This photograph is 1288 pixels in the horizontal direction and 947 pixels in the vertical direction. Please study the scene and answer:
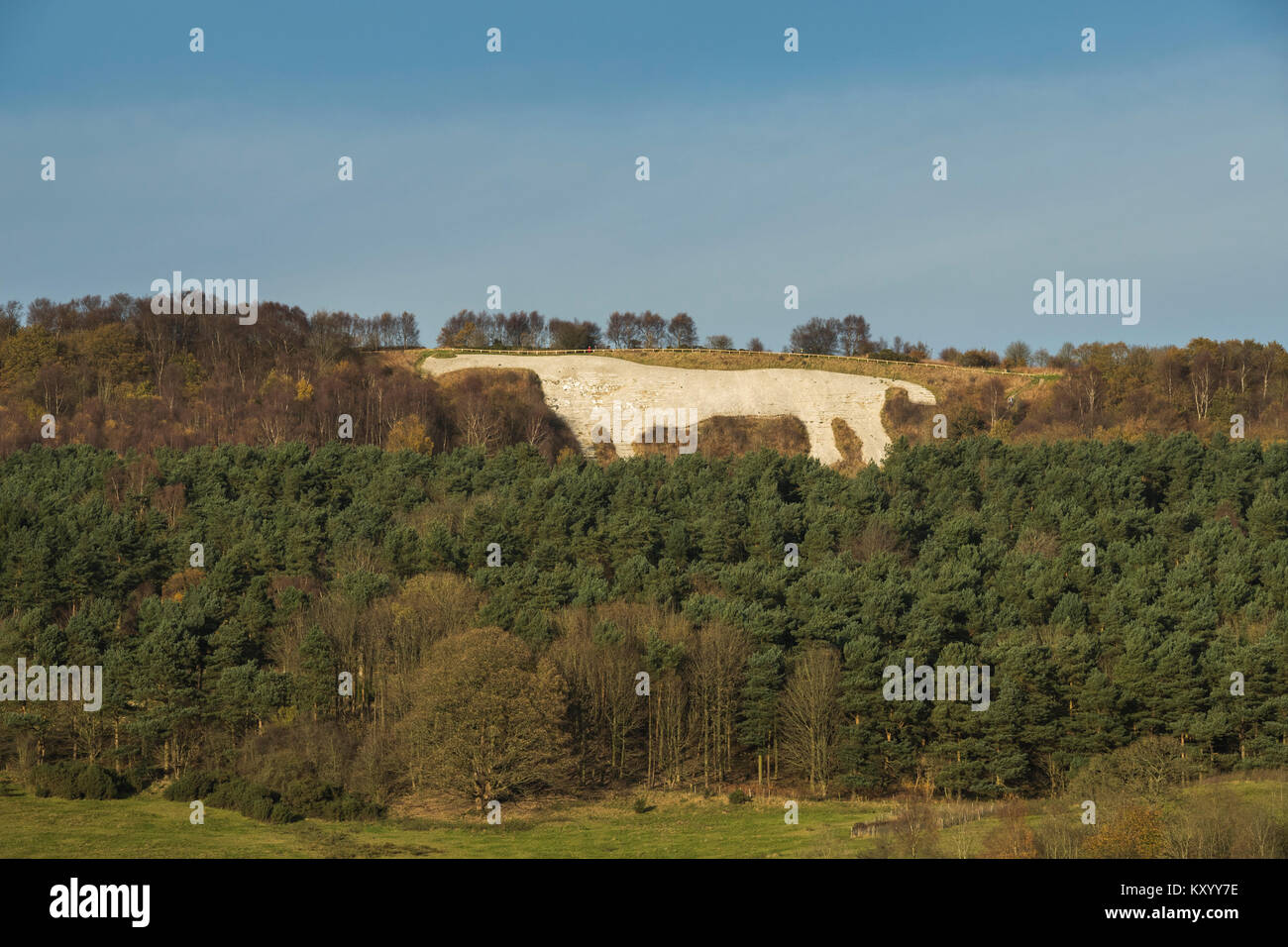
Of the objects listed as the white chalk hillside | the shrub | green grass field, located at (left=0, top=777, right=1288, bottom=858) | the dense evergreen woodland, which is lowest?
green grass field, located at (left=0, top=777, right=1288, bottom=858)

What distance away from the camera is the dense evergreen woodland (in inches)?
2473

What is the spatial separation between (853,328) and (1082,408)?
36044 mm

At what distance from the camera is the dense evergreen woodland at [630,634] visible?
62.8m

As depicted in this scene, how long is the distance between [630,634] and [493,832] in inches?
647

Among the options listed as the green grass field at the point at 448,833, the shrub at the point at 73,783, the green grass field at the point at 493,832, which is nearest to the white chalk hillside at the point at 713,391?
the green grass field at the point at 493,832

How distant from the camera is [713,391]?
466 feet

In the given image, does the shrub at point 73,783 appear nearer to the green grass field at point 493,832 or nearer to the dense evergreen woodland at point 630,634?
the green grass field at point 493,832

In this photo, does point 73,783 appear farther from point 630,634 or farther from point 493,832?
point 630,634

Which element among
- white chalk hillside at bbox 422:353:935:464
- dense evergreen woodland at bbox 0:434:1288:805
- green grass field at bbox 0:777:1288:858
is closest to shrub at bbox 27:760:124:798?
green grass field at bbox 0:777:1288:858

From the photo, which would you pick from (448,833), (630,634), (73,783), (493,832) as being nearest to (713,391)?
(630,634)

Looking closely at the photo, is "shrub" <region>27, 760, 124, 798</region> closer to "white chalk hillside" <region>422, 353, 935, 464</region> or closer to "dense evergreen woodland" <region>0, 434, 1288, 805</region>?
"dense evergreen woodland" <region>0, 434, 1288, 805</region>

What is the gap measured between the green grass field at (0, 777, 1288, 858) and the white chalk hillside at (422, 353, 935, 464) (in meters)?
75.7

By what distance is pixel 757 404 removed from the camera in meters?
139
